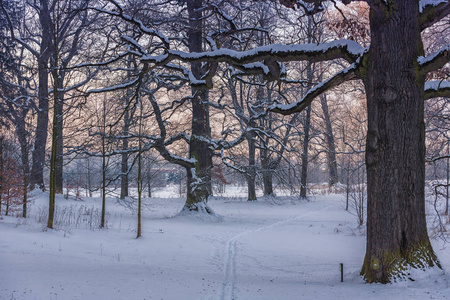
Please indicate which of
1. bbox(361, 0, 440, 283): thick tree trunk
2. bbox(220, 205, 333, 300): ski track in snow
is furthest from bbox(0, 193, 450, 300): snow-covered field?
bbox(361, 0, 440, 283): thick tree trunk

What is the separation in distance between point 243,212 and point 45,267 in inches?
551

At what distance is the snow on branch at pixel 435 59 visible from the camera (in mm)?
5434

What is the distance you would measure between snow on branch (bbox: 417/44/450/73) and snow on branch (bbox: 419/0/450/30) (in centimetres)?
67

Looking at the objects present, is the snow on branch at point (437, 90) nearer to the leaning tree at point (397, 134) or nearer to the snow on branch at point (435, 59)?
the leaning tree at point (397, 134)

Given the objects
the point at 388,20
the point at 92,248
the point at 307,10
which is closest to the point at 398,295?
the point at 388,20

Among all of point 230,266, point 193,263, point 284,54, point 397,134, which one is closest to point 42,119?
point 193,263

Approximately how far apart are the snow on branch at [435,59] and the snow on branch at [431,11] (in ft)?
2.19

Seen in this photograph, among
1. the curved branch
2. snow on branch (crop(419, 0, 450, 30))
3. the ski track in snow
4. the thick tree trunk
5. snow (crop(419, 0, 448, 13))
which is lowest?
the ski track in snow

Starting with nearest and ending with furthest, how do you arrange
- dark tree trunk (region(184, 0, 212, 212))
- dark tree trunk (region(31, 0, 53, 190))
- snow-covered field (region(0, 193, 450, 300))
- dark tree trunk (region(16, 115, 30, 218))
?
snow-covered field (region(0, 193, 450, 300)), dark tree trunk (region(16, 115, 30, 218)), dark tree trunk (region(184, 0, 212, 212)), dark tree trunk (region(31, 0, 53, 190))

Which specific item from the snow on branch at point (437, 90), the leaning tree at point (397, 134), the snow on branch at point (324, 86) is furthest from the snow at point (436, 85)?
the snow on branch at point (324, 86)

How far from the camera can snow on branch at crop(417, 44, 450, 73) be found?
214 inches

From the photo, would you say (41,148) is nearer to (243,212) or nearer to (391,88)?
(243,212)

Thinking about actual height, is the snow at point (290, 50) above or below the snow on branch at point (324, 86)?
above

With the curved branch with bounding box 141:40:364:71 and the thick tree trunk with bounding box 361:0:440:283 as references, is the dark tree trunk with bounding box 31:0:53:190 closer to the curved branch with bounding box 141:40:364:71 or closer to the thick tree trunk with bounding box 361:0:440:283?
the curved branch with bounding box 141:40:364:71
